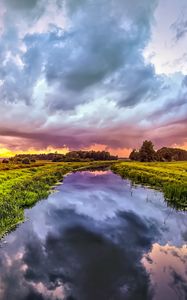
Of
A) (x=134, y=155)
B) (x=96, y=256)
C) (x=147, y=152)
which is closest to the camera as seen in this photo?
(x=96, y=256)

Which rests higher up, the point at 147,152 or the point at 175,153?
the point at 175,153

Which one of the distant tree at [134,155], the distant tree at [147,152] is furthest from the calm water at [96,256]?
the distant tree at [134,155]

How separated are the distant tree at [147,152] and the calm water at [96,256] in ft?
289

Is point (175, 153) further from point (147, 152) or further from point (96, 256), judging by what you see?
point (96, 256)

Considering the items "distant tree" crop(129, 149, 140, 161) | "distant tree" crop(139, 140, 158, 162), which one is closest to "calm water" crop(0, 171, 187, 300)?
"distant tree" crop(139, 140, 158, 162)

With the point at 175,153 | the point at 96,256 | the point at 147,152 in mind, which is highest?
the point at 175,153

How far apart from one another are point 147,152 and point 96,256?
10119 centimetres

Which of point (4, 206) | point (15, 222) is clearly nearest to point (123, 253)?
point (15, 222)

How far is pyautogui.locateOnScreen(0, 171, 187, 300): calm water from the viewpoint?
11.3 meters

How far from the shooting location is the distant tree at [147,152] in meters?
112

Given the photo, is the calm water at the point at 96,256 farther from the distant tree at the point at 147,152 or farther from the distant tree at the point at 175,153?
the distant tree at the point at 175,153

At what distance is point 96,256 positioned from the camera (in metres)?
14.9

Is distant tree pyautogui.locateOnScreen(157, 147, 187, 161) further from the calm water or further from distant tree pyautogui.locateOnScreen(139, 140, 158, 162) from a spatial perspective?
the calm water

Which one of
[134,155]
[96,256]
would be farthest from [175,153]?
[96,256]
